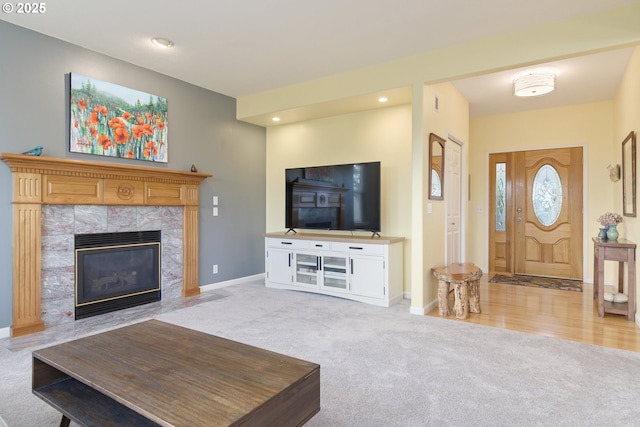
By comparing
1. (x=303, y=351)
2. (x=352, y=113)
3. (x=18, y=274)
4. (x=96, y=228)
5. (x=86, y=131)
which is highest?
(x=352, y=113)

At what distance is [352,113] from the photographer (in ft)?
16.2

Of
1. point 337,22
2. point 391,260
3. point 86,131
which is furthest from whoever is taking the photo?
point 391,260

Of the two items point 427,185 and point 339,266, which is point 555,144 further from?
point 339,266

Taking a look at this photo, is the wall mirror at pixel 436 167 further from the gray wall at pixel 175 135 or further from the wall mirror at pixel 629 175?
the gray wall at pixel 175 135

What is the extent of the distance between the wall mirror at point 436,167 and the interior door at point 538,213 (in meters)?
2.36

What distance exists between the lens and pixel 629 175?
12.8 feet

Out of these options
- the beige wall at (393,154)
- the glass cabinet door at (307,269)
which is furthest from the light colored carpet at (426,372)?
the glass cabinet door at (307,269)

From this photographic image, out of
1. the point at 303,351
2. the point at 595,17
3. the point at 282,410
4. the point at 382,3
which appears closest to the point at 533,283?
the point at 595,17

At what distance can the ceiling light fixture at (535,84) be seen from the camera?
3986 mm

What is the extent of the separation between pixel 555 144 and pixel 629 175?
5.67ft

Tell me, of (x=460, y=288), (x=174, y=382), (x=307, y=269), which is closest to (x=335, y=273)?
(x=307, y=269)

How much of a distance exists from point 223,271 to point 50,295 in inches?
82.1

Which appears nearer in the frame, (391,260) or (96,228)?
(96,228)

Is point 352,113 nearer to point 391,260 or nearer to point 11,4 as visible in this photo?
point 391,260
